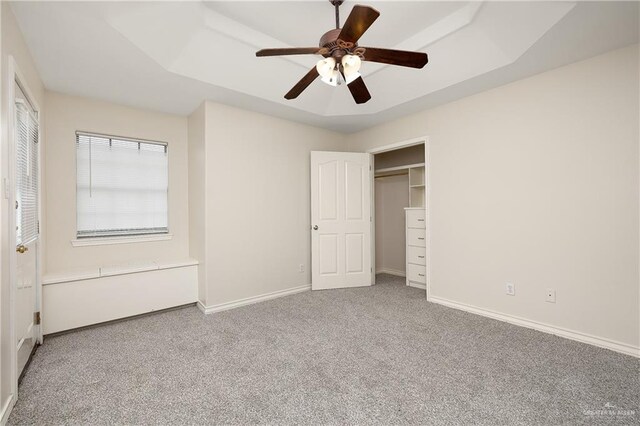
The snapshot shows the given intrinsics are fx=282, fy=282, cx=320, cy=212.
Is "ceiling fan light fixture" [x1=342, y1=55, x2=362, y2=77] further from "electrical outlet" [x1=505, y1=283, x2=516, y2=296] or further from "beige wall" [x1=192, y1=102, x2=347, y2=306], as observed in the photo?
"electrical outlet" [x1=505, y1=283, x2=516, y2=296]

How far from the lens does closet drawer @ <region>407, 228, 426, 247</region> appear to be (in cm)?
411

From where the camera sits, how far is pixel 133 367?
2.08 m

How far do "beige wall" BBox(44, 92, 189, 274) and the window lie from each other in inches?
2.9

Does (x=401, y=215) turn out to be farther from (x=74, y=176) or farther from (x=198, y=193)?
(x=74, y=176)

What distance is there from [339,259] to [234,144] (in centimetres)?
213

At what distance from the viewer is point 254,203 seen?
11.8ft

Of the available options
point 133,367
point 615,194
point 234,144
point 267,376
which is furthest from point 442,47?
point 133,367

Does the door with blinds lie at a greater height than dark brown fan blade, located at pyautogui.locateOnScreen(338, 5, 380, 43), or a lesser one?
lesser

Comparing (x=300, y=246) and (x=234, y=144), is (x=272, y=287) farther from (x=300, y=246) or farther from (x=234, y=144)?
(x=234, y=144)

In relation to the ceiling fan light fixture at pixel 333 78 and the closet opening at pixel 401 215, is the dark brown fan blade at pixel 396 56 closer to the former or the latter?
the ceiling fan light fixture at pixel 333 78

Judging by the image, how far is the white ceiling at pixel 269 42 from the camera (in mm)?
1976

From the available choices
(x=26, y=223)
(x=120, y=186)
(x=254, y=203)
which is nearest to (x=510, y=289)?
(x=254, y=203)

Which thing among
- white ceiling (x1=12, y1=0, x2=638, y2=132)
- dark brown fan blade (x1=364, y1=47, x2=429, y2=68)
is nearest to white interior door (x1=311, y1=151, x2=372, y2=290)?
white ceiling (x1=12, y1=0, x2=638, y2=132)

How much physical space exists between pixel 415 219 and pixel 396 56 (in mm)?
2817
